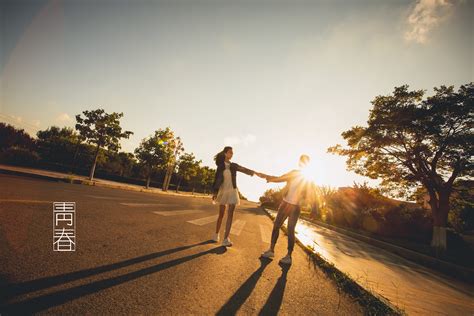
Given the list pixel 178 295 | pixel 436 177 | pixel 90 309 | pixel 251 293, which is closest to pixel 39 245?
pixel 90 309

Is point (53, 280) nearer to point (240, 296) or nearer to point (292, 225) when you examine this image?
point (240, 296)

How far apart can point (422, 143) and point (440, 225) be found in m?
5.24

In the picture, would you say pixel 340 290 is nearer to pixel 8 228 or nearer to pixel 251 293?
pixel 251 293

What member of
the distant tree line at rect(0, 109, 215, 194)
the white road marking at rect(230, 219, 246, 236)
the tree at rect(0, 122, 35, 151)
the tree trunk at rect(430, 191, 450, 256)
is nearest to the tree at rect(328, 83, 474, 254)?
the tree trunk at rect(430, 191, 450, 256)

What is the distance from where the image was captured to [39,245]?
2.83 meters

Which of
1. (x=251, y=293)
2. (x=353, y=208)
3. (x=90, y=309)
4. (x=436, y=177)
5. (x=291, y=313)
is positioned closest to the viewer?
(x=90, y=309)

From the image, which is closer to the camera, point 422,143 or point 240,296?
point 240,296

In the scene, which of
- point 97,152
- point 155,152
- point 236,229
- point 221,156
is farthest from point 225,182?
point 155,152

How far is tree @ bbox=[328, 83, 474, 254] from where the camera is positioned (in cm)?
1320

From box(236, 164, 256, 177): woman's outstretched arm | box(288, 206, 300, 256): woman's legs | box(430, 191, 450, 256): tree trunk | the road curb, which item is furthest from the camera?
box(430, 191, 450, 256): tree trunk

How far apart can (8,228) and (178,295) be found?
3012mm

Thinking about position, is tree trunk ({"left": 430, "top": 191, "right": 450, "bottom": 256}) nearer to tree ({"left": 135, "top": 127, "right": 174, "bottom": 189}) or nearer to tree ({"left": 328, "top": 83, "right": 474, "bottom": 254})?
tree ({"left": 328, "top": 83, "right": 474, "bottom": 254})

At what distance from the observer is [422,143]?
14.4 meters

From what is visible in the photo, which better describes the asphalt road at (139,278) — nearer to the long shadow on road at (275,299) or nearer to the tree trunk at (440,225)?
the long shadow on road at (275,299)
